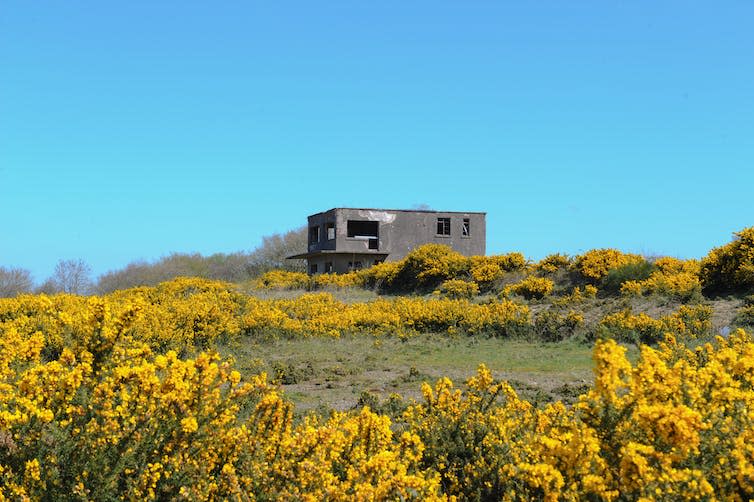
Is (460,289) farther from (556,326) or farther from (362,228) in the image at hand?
(362,228)

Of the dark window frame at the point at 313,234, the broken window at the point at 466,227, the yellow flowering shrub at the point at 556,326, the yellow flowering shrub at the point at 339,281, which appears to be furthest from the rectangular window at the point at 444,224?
the yellow flowering shrub at the point at 556,326

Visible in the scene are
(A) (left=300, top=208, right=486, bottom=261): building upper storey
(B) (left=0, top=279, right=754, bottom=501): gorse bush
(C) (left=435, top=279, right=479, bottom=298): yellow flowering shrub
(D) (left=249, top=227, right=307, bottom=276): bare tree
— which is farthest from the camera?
(D) (left=249, top=227, right=307, bottom=276): bare tree

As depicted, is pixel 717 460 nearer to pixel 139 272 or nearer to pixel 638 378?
pixel 638 378

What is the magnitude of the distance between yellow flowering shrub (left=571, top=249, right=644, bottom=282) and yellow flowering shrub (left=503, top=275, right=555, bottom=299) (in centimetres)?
136

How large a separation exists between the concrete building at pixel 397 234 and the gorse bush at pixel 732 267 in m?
23.7

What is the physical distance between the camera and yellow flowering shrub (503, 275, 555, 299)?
24.0m

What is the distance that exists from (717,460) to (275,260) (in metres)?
59.6

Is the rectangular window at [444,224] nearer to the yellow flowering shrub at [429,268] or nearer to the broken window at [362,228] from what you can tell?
the broken window at [362,228]

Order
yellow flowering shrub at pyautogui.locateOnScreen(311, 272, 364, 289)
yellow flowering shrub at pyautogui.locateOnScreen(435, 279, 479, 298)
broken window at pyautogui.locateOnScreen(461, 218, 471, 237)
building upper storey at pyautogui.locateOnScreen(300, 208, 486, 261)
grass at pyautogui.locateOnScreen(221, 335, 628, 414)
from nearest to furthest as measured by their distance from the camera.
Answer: grass at pyautogui.locateOnScreen(221, 335, 628, 414), yellow flowering shrub at pyautogui.locateOnScreen(435, 279, 479, 298), yellow flowering shrub at pyautogui.locateOnScreen(311, 272, 364, 289), building upper storey at pyautogui.locateOnScreen(300, 208, 486, 261), broken window at pyautogui.locateOnScreen(461, 218, 471, 237)

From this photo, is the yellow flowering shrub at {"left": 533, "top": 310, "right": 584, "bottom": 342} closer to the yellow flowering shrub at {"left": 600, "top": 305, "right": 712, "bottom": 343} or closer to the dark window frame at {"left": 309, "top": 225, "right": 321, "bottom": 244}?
the yellow flowering shrub at {"left": 600, "top": 305, "right": 712, "bottom": 343}

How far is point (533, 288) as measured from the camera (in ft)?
79.0

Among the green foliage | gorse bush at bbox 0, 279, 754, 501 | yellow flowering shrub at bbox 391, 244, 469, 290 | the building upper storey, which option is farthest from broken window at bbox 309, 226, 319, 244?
gorse bush at bbox 0, 279, 754, 501

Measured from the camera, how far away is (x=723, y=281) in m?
20.0

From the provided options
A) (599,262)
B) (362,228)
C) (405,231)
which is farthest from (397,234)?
(599,262)
